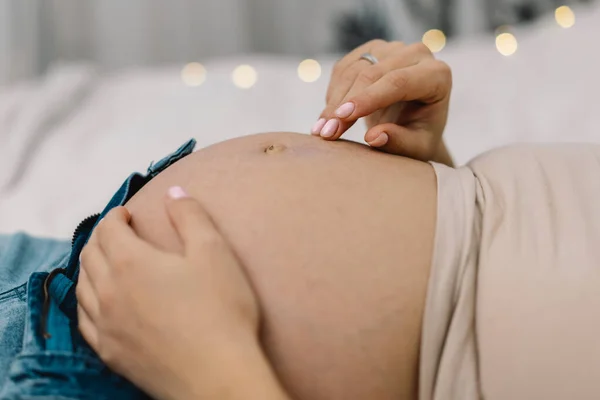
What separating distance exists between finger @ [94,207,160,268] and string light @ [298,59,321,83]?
1.10 metres

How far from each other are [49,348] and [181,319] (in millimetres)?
143

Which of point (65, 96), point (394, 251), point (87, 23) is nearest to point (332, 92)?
point (394, 251)

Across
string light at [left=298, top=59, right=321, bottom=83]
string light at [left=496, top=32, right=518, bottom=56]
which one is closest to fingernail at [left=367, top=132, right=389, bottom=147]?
string light at [left=298, top=59, right=321, bottom=83]

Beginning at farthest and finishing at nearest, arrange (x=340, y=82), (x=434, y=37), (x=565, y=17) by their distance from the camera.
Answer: (x=434, y=37)
(x=565, y=17)
(x=340, y=82)

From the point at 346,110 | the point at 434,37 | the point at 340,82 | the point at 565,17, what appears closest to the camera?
the point at 346,110

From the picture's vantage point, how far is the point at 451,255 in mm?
662

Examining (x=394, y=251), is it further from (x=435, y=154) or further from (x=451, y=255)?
(x=435, y=154)

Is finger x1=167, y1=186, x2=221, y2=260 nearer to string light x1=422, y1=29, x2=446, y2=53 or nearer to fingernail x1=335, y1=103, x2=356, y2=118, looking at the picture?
fingernail x1=335, y1=103, x2=356, y2=118

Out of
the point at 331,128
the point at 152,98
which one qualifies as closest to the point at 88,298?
the point at 331,128

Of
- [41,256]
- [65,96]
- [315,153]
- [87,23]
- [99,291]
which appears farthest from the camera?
[87,23]

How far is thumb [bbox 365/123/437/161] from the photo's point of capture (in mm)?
801

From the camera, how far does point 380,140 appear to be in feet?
2.62

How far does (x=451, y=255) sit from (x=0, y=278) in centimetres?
52

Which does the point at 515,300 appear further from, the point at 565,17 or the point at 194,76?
the point at 565,17
